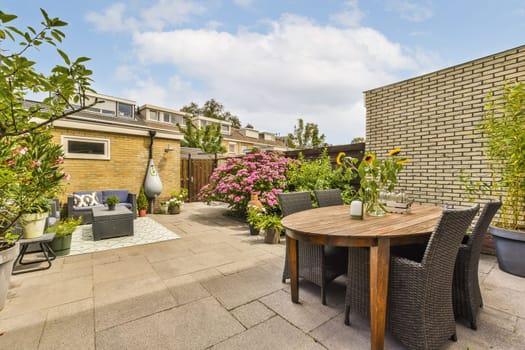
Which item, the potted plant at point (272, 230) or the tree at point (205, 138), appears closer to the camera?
the potted plant at point (272, 230)

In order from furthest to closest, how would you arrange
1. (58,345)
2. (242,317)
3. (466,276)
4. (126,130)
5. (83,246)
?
1. (126,130)
2. (83,246)
3. (242,317)
4. (466,276)
5. (58,345)

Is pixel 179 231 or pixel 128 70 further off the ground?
pixel 128 70

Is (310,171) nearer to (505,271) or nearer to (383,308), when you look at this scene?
(505,271)

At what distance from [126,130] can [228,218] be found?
4000mm

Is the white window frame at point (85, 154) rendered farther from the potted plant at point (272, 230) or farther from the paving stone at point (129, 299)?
the potted plant at point (272, 230)

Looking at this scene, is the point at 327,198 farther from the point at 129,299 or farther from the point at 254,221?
the point at 129,299

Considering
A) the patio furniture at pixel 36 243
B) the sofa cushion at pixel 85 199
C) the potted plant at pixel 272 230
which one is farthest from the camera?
the sofa cushion at pixel 85 199

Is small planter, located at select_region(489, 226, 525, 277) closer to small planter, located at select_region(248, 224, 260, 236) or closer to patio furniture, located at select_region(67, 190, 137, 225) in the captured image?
small planter, located at select_region(248, 224, 260, 236)

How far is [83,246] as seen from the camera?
3.91m

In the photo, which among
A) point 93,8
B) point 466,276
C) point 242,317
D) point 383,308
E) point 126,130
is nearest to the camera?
point 383,308

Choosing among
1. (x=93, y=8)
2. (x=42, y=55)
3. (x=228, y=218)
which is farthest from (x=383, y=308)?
(x=228, y=218)

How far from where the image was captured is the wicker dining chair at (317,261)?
2135 mm

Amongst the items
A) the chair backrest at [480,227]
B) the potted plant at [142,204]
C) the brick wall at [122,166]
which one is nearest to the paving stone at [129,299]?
the chair backrest at [480,227]

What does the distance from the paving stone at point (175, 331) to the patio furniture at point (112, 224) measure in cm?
303
